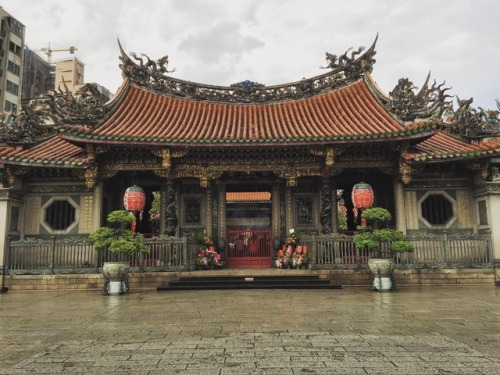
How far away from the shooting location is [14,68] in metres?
50.2

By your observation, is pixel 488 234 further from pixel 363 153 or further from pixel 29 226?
pixel 29 226

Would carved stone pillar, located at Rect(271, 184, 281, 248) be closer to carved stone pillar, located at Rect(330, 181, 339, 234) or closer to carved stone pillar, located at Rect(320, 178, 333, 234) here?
carved stone pillar, located at Rect(320, 178, 333, 234)

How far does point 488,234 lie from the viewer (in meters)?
12.4

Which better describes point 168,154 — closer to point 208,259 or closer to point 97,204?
point 97,204

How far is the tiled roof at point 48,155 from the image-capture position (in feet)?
41.4

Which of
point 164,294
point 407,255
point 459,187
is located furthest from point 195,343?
point 459,187

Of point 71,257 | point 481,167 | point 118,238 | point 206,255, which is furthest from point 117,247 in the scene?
point 481,167

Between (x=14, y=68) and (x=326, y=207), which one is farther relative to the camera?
(x=14, y=68)

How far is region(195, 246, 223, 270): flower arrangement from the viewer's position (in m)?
13.3

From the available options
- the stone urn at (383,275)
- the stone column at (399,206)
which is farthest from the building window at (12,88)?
the stone urn at (383,275)

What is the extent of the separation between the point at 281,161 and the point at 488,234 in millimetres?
7117

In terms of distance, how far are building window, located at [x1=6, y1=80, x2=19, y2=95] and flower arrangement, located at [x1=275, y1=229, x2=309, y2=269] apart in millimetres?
48862

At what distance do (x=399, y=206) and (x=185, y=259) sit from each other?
7605 millimetres

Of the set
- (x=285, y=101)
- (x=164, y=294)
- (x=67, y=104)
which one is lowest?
(x=164, y=294)
